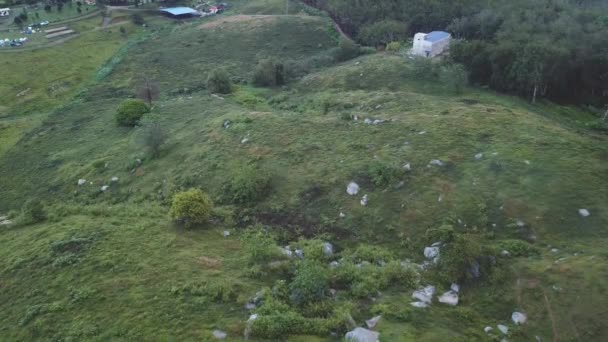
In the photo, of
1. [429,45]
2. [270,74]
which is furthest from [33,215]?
[429,45]

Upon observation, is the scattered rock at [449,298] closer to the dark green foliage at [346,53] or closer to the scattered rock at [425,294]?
the scattered rock at [425,294]

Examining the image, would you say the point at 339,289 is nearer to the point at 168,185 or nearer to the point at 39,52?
the point at 168,185

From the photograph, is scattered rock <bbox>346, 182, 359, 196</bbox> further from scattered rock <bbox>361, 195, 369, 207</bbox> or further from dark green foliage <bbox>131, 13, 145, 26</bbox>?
dark green foliage <bbox>131, 13, 145, 26</bbox>

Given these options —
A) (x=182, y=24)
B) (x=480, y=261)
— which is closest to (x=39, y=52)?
(x=182, y=24)

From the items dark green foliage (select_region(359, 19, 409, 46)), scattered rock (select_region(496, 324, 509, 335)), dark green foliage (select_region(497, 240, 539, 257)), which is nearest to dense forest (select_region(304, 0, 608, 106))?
dark green foliage (select_region(359, 19, 409, 46))

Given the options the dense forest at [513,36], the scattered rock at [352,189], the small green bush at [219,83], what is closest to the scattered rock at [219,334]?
the scattered rock at [352,189]

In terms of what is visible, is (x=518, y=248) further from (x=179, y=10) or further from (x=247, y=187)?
(x=179, y=10)
